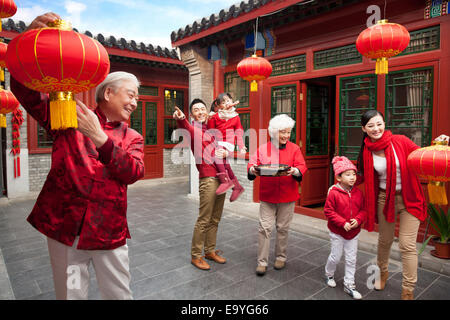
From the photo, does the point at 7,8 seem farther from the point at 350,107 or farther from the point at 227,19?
the point at 350,107

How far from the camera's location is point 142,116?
425 inches

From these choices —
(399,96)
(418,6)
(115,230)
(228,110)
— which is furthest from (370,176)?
(418,6)

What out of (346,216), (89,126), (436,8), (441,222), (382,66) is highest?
(436,8)

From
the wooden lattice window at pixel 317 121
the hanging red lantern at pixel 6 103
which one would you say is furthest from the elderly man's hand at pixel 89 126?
the wooden lattice window at pixel 317 121

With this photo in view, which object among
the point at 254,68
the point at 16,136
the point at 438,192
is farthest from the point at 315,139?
the point at 16,136

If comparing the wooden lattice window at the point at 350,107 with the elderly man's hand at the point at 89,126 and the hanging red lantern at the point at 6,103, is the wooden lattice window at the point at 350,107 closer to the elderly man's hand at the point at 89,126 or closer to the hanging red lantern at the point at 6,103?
the elderly man's hand at the point at 89,126

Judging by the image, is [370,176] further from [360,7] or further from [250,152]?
[250,152]

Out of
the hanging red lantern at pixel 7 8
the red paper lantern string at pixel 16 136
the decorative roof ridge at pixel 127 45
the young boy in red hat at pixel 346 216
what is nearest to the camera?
the hanging red lantern at pixel 7 8

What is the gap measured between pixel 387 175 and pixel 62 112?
2900 mm

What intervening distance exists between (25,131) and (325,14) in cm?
797

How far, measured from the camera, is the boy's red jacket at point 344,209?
3219mm

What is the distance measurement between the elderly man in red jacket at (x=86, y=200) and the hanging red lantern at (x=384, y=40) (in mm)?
2783

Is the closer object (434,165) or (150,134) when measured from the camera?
(434,165)

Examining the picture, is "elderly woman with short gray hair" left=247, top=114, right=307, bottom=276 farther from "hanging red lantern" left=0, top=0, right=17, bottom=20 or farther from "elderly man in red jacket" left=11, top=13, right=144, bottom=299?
"hanging red lantern" left=0, top=0, right=17, bottom=20
